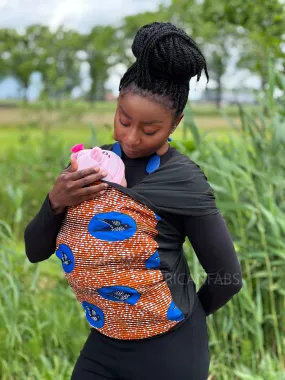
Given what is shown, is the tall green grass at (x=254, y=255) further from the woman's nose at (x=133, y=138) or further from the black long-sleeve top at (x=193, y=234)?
the woman's nose at (x=133, y=138)

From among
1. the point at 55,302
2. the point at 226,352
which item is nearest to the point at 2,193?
the point at 55,302

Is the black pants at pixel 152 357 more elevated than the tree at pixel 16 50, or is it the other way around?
the black pants at pixel 152 357

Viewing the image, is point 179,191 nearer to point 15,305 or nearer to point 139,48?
point 139,48

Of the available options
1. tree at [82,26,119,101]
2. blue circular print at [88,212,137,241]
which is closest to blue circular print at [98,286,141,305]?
blue circular print at [88,212,137,241]

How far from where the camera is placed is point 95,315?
50.1 inches

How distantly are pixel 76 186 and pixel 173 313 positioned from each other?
0.38m

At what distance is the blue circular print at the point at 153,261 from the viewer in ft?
3.88

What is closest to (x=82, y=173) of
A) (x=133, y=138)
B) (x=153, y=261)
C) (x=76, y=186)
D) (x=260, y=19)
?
(x=76, y=186)

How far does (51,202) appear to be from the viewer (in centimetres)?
121

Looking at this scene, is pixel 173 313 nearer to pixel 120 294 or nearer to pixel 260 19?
pixel 120 294

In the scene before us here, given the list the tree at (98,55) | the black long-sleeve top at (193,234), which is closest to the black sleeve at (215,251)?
the black long-sleeve top at (193,234)

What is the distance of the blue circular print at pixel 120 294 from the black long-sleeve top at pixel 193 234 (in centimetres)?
19

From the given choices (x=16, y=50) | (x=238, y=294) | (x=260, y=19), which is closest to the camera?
(x=238, y=294)

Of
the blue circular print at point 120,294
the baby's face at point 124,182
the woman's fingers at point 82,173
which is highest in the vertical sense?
the woman's fingers at point 82,173
